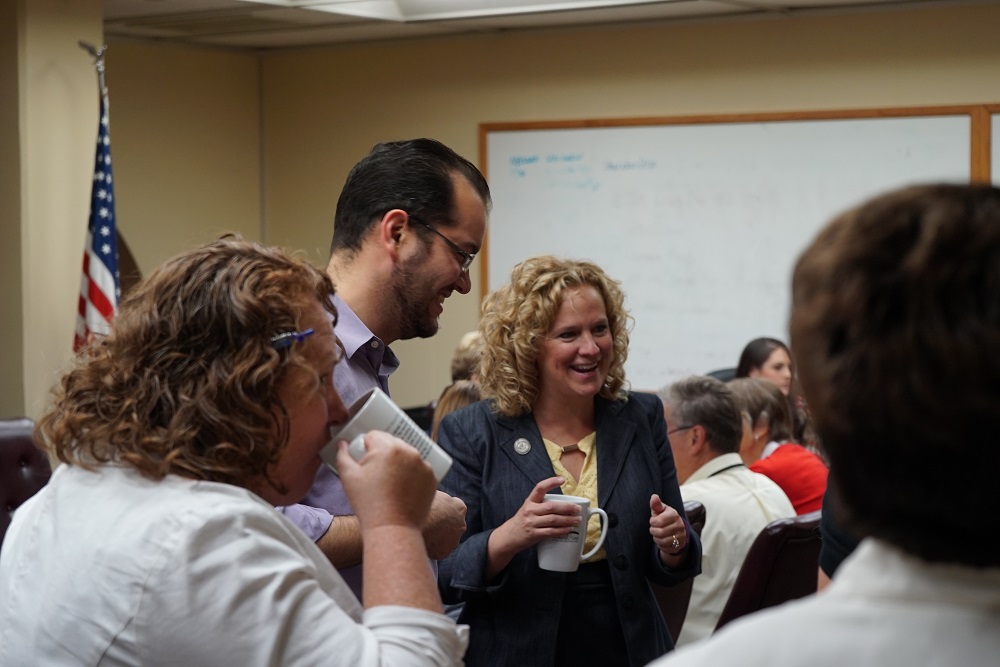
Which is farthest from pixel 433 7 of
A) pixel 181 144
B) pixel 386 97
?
pixel 181 144

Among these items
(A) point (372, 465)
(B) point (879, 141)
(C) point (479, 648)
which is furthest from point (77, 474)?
(B) point (879, 141)

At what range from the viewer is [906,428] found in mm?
722

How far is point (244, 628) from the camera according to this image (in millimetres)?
1154

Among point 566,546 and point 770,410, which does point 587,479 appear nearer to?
point 566,546

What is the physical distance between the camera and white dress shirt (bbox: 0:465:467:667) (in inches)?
45.3

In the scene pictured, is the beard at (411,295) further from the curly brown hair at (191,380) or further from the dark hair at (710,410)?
the dark hair at (710,410)

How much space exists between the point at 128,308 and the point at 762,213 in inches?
196

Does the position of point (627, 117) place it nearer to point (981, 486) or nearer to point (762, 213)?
point (762, 213)

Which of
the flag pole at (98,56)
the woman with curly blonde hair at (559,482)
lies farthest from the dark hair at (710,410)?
the flag pole at (98,56)

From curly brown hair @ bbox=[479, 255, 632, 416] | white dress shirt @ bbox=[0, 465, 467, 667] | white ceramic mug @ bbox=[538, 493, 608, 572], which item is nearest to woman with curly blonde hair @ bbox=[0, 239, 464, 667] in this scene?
white dress shirt @ bbox=[0, 465, 467, 667]

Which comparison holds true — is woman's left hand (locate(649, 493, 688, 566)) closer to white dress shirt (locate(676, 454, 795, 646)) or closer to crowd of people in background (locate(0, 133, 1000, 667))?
crowd of people in background (locate(0, 133, 1000, 667))

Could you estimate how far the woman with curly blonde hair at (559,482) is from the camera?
7.70ft

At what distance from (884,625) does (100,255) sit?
481 cm

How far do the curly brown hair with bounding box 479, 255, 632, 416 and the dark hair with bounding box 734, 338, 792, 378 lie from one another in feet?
8.51
